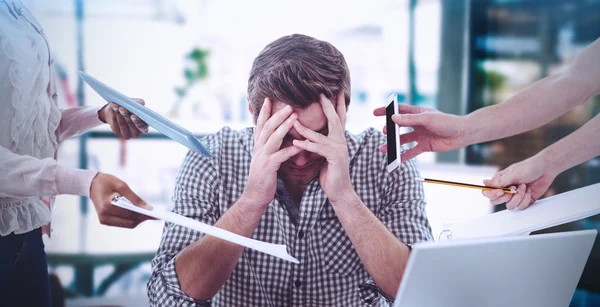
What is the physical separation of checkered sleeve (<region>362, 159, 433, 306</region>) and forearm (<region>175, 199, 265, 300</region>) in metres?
0.42

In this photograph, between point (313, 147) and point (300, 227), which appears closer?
point (313, 147)

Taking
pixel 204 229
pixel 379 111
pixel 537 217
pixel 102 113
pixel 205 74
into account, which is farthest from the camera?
pixel 205 74

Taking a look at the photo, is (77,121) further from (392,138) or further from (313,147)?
(392,138)

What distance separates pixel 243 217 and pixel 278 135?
252 millimetres

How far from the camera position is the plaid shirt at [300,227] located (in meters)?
1.36

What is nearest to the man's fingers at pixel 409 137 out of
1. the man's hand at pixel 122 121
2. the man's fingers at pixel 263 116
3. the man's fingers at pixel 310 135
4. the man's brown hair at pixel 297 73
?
the man's brown hair at pixel 297 73

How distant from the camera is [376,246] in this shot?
1.26 metres

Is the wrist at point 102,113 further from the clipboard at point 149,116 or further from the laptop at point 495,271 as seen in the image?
the laptop at point 495,271

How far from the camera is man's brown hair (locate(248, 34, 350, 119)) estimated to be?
4.22 feet

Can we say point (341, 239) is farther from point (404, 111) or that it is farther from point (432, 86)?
point (432, 86)

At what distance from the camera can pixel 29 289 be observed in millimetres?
1225

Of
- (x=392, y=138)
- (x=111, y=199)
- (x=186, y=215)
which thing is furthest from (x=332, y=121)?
(x=111, y=199)

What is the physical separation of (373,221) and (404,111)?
402 millimetres

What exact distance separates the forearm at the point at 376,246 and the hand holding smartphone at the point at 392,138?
0.48 ft
